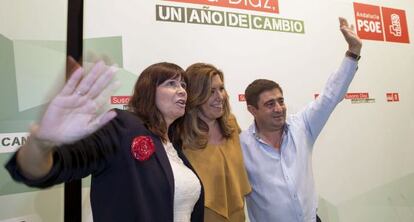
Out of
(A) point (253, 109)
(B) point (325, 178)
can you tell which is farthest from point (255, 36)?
(B) point (325, 178)

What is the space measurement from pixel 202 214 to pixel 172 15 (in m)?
1.09

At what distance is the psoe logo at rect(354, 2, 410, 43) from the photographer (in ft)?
7.63

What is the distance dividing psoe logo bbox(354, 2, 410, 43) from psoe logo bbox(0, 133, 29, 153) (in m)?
2.14

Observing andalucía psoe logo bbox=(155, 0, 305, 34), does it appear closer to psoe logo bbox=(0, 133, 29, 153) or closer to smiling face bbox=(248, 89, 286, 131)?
smiling face bbox=(248, 89, 286, 131)

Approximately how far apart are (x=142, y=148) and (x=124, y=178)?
4.1 inches

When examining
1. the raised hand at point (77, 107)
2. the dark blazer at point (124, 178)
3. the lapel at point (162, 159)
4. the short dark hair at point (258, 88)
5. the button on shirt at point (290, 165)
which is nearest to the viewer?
the raised hand at point (77, 107)

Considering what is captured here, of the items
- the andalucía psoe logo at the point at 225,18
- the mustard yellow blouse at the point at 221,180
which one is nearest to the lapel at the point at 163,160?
the mustard yellow blouse at the point at 221,180

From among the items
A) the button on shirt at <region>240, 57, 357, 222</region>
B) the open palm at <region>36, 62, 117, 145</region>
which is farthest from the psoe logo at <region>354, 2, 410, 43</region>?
the open palm at <region>36, 62, 117, 145</region>

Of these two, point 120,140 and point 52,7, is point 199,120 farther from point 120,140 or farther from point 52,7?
point 52,7

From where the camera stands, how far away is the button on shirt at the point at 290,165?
1.43 meters

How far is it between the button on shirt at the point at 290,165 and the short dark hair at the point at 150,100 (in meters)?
0.52

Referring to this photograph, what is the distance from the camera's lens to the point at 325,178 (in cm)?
211

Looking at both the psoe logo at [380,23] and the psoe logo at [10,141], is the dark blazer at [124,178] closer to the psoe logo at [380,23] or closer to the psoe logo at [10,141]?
the psoe logo at [10,141]

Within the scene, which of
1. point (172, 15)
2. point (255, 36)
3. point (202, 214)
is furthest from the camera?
point (255, 36)
